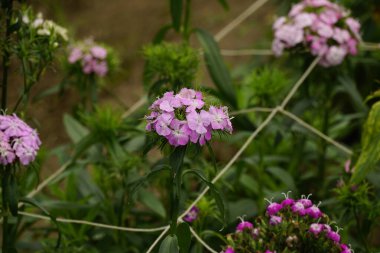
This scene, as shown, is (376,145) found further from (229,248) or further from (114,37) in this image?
(114,37)

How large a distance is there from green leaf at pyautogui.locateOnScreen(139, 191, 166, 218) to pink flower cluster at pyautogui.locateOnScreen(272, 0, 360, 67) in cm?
77

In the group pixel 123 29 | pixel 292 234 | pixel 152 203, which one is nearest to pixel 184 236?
pixel 292 234

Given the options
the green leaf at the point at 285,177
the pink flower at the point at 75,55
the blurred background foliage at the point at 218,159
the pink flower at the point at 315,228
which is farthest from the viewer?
the pink flower at the point at 75,55

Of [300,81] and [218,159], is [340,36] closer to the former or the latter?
[300,81]

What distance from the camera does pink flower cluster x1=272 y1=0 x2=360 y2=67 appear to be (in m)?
2.68

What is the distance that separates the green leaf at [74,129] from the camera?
2863mm

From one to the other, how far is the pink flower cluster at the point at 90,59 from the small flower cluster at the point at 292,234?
3.84 feet

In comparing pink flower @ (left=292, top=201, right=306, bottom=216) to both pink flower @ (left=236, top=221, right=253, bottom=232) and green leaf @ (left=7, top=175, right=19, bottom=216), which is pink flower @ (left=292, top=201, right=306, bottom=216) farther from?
green leaf @ (left=7, top=175, right=19, bottom=216)

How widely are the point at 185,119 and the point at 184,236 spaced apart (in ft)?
1.07

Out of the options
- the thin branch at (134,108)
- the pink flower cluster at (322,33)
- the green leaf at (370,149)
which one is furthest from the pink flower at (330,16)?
the thin branch at (134,108)

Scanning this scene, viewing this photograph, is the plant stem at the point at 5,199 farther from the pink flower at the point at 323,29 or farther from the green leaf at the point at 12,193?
the pink flower at the point at 323,29

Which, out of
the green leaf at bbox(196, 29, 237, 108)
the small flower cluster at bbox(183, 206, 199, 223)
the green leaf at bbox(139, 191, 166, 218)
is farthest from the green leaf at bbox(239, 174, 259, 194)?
the small flower cluster at bbox(183, 206, 199, 223)

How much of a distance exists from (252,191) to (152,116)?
134cm

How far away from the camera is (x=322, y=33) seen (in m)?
2.67
